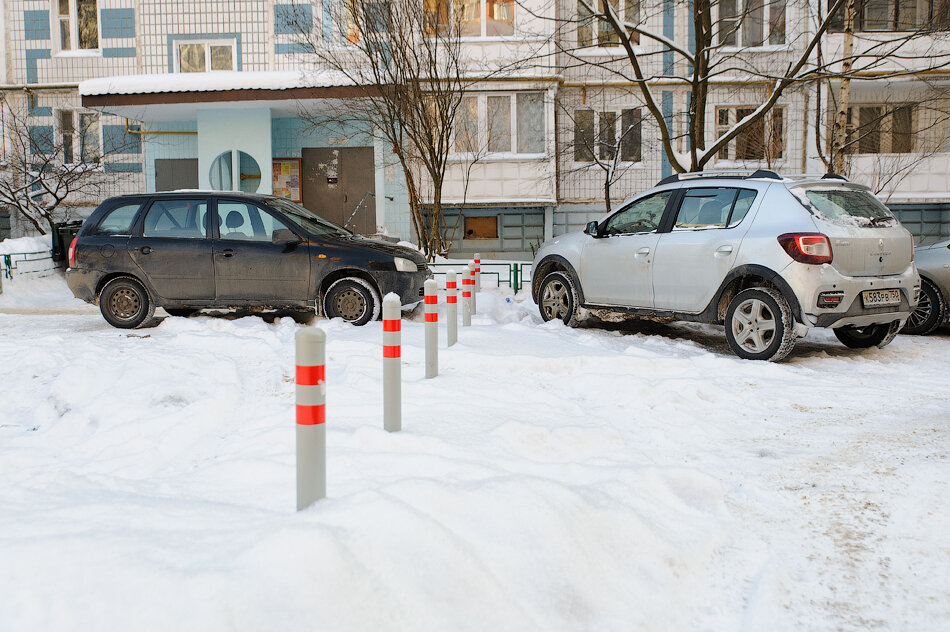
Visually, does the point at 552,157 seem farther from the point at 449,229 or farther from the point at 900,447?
the point at 900,447

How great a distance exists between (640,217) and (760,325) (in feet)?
7.31

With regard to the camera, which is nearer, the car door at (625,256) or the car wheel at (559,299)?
the car door at (625,256)

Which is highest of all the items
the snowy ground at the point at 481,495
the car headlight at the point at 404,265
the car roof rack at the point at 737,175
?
the car roof rack at the point at 737,175

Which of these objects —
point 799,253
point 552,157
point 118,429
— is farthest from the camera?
point 552,157

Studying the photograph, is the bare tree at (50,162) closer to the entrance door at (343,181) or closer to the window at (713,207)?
the entrance door at (343,181)

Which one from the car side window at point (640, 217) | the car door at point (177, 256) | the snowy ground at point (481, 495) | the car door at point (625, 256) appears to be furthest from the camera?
the car door at point (177, 256)

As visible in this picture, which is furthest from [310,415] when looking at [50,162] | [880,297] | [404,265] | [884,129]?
[884,129]

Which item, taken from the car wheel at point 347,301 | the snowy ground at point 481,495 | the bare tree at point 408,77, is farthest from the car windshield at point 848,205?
the bare tree at point 408,77

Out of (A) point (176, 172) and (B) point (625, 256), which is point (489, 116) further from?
(B) point (625, 256)

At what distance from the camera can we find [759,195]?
8.22 metres

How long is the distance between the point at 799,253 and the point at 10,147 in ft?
72.7

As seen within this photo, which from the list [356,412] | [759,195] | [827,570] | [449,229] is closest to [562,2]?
[449,229]

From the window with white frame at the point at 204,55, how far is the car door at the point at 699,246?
15.1m

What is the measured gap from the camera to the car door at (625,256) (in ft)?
30.3
